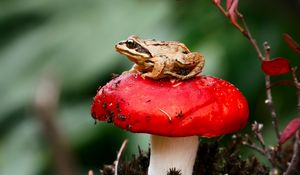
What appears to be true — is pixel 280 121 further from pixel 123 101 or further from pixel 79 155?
pixel 123 101

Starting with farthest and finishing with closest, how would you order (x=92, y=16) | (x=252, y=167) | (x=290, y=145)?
1. (x=92, y=16)
2. (x=290, y=145)
3. (x=252, y=167)

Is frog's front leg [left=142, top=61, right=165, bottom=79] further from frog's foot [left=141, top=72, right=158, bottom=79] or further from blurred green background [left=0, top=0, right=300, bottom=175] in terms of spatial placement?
blurred green background [left=0, top=0, right=300, bottom=175]

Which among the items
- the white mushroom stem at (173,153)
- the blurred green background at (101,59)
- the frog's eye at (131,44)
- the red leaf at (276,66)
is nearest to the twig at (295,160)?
the red leaf at (276,66)

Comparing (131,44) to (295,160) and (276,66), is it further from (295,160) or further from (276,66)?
(295,160)

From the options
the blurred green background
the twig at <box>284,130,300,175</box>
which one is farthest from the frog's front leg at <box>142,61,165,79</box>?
the blurred green background

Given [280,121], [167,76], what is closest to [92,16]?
[280,121]

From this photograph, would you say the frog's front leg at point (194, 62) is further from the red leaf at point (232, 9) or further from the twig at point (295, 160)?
the twig at point (295, 160)
